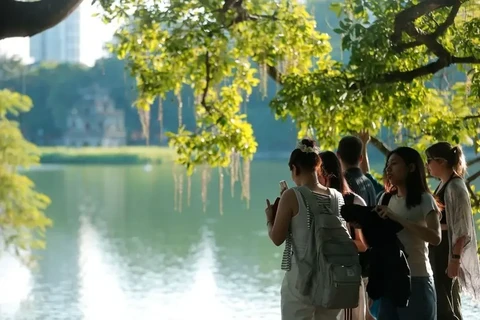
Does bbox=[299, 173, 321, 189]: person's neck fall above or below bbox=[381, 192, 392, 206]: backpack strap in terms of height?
above

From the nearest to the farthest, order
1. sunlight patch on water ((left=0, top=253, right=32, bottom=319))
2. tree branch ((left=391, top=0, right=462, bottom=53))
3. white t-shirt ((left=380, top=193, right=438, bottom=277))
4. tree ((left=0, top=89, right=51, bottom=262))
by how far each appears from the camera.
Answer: white t-shirt ((left=380, top=193, right=438, bottom=277)) → tree branch ((left=391, top=0, right=462, bottom=53)) → sunlight patch on water ((left=0, top=253, right=32, bottom=319)) → tree ((left=0, top=89, right=51, bottom=262))

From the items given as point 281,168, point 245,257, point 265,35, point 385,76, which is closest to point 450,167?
point 385,76

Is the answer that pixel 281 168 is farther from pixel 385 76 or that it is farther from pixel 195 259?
pixel 385 76

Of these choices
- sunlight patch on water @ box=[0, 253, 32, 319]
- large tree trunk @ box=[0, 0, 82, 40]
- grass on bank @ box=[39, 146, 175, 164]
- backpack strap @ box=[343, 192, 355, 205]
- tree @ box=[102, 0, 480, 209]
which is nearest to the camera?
backpack strap @ box=[343, 192, 355, 205]

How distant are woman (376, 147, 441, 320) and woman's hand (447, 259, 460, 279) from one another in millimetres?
322

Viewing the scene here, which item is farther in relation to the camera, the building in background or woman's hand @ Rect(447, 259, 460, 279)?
the building in background

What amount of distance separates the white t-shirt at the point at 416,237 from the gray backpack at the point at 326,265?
0.22 meters

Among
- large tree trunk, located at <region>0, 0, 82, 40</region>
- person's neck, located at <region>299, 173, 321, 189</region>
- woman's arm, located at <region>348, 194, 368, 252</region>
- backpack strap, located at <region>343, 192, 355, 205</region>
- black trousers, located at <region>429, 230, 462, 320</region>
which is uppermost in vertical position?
large tree trunk, located at <region>0, 0, 82, 40</region>

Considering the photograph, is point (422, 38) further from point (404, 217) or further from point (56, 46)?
point (56, 46)

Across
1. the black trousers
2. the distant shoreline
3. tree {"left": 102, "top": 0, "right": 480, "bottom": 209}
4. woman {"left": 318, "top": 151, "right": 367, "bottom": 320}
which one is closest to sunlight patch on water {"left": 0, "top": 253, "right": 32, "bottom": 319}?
tree {"left": 102, "top": 0, "right": 480, "bottom": 209}

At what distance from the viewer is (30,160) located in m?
12.2

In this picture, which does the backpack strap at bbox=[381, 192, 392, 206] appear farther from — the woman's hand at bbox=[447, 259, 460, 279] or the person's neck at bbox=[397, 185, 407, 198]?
the woman's hand at bbox=[447, 259, 460, 279]

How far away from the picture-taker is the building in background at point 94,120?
56594 millimetres

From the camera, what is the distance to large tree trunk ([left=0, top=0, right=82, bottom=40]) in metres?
4.16
